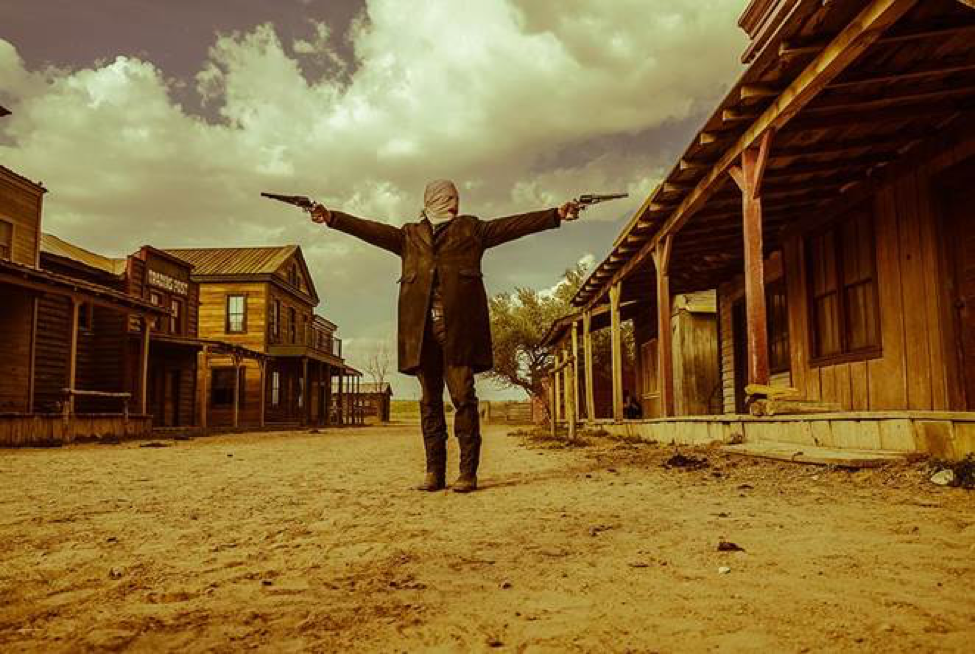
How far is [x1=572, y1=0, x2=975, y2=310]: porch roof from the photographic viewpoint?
452cm

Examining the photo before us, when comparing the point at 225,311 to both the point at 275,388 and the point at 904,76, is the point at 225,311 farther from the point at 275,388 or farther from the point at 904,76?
the point at 904,76

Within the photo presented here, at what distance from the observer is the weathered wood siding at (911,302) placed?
6.36 metres

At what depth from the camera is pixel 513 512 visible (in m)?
3.66

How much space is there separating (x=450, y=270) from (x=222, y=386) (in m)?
27.1

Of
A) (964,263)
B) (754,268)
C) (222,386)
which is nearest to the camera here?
(964,263)

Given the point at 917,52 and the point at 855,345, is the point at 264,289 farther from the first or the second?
the point at 917,52

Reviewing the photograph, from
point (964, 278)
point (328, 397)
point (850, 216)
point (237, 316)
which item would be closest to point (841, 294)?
point (850, 216)

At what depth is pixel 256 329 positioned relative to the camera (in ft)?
99.2

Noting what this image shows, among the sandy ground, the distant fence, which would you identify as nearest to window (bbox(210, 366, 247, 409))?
the distant fence

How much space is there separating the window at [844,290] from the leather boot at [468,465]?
4876 mm

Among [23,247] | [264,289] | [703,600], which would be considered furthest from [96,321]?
[703,600]

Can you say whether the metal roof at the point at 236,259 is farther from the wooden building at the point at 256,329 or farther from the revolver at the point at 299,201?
the revolver at the point at 299,201

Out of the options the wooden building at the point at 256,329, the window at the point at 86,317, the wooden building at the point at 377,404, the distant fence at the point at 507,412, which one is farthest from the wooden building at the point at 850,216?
the wooden building at the point at 377,404

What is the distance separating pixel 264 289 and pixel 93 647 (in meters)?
30.0
